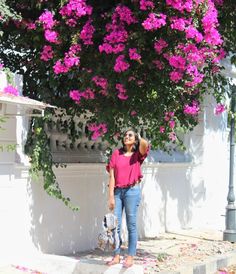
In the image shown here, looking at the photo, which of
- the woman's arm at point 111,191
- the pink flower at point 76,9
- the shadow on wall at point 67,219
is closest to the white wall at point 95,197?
the shadow on wall at point 67,219

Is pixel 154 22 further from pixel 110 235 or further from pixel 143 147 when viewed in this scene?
pixel 110 235

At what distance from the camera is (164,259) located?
28.8 ft

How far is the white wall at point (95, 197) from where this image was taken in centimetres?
794

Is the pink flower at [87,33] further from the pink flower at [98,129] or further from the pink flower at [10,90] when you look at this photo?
the pink flower at [98,129]

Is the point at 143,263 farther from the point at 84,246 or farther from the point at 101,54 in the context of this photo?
the point at 101,54

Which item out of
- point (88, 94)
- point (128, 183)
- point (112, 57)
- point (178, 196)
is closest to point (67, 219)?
point (128, 183)

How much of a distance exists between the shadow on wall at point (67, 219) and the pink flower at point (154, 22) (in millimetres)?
2701

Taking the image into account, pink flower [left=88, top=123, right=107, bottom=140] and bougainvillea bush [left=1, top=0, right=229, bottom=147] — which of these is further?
pink flower [left=88, top=123, right=107, bottom=140]

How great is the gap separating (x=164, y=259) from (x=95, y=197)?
1.49m

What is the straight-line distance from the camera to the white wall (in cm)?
794

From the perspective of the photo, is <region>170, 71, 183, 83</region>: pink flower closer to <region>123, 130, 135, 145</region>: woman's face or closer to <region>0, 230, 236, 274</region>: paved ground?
<region>123, 130, 135, 145</region>: woman's face

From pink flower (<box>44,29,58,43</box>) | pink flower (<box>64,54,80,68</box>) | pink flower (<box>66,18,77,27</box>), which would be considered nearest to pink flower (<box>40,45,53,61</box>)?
pink flower (<box>44,29,58,43</box>)

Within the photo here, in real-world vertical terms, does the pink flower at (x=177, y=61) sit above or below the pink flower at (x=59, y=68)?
above

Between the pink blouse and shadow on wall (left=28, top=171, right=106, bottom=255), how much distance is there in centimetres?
132
